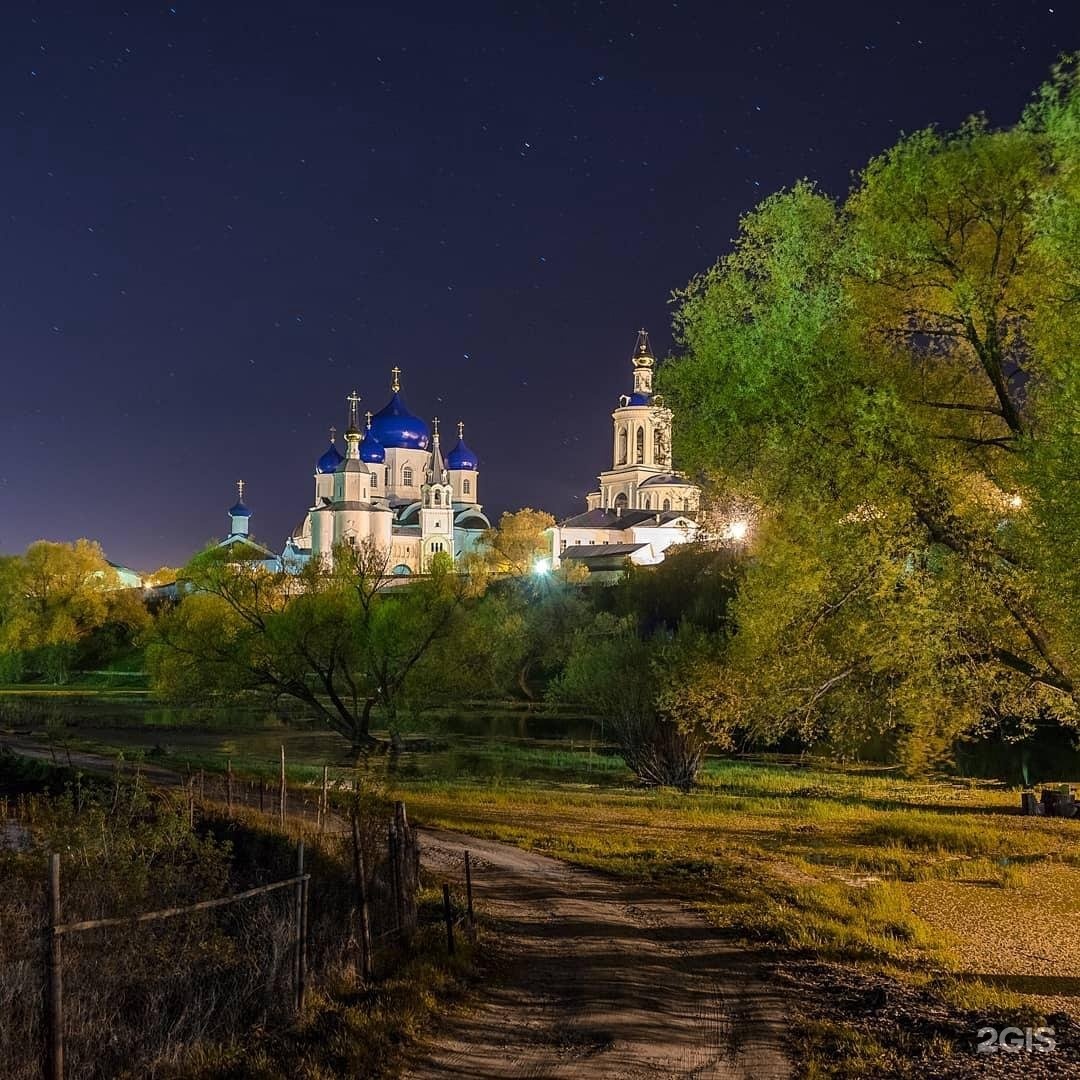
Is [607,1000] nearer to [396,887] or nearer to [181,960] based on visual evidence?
[396,887]

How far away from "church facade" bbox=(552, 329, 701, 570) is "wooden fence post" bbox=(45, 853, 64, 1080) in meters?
86.4

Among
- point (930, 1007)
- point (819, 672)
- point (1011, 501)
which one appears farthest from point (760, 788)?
point (930, 1007)

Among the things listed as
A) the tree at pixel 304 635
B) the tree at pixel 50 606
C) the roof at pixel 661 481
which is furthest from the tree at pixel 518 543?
the tree at pixel 304 635

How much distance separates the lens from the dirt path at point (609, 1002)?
780cm

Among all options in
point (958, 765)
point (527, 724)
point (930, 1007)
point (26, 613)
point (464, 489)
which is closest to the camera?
point (930, 1007)

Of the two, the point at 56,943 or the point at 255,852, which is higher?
the point at 56,943

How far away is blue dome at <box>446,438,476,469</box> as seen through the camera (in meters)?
117

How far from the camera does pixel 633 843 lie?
690 inches

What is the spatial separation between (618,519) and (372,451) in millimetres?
26514

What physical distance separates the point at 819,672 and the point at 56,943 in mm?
12772


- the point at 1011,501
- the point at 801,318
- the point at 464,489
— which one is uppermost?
the point at 464,489

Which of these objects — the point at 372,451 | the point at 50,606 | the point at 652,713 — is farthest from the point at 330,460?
the point at 652,713

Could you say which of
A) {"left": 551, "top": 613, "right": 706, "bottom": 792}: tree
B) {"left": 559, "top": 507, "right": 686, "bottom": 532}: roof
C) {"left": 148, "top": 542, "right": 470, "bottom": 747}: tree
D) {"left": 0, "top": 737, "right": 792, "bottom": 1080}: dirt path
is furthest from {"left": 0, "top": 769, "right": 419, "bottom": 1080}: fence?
{"left": 559, "top": 507, "right": 686, "bottom": 532}: roof

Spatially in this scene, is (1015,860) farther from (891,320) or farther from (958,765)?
(958,765)
